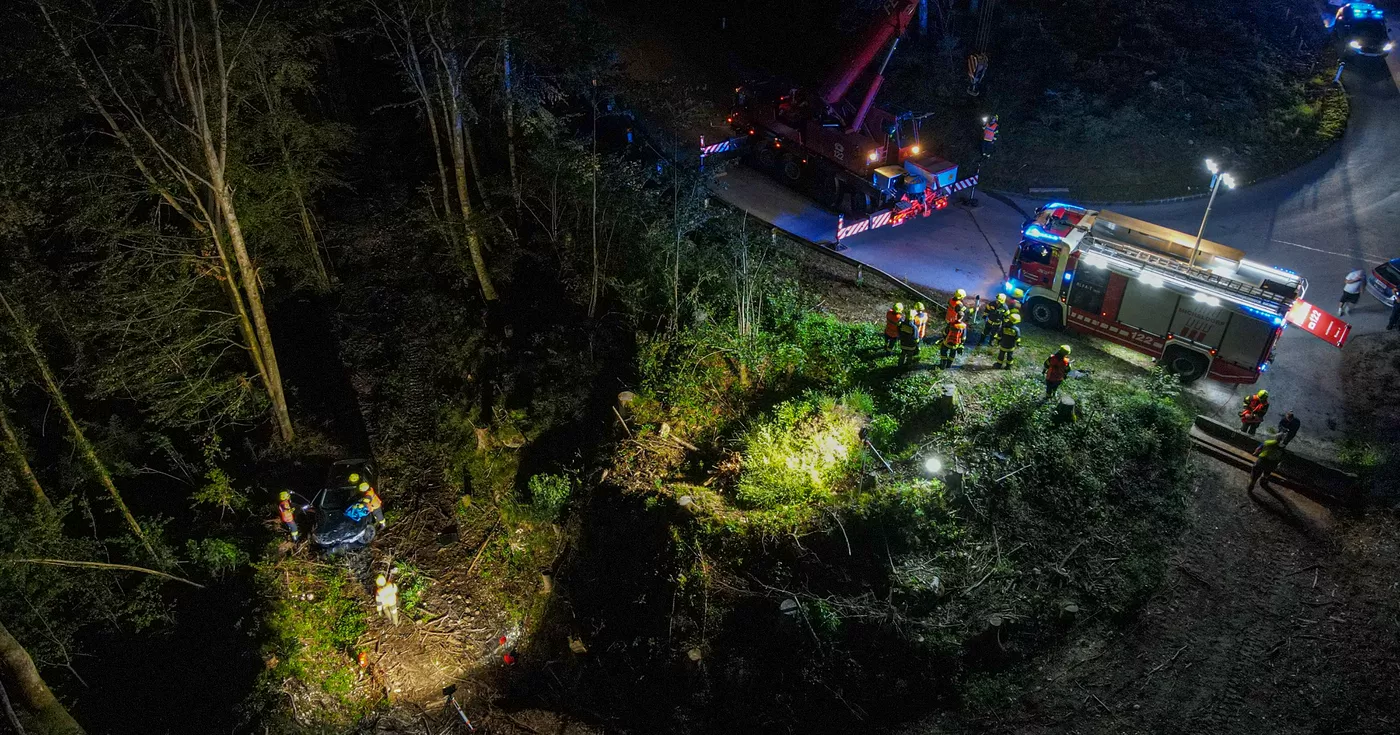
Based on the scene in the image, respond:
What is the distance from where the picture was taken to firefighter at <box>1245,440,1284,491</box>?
12469 millimetres

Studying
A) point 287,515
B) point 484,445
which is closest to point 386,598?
point 287,515

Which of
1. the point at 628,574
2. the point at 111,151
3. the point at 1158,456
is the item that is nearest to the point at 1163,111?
the point at 1158,456

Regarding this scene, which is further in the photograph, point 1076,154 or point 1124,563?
point 1076,154

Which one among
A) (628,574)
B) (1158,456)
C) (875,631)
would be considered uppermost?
(1158,456)

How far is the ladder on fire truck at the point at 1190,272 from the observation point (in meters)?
13.6

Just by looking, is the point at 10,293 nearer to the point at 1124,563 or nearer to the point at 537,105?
the point at 537,105

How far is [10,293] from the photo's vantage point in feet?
33.7

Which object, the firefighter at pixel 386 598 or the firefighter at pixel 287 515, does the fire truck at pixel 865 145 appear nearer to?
the firefighter at pixel 386 598

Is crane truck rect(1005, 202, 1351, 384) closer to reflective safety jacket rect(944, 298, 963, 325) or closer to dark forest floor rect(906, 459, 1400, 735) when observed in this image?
reflective safety jacket rect(944, 298, 963, 325)

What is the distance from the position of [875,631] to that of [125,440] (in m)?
13.6

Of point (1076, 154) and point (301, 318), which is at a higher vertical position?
point (1076, 154)

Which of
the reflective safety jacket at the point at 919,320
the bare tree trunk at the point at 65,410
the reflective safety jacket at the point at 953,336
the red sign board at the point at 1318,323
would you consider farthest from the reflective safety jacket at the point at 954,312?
the bare tree trunk at the point at 65,410

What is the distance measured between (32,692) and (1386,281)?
25.4m

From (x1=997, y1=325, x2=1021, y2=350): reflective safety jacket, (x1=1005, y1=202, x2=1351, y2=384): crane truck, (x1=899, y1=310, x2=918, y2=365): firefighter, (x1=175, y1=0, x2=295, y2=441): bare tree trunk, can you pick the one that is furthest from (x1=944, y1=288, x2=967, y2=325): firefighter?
(x1=175, y1=0, x2=295, y2=441): bare tree trunk
